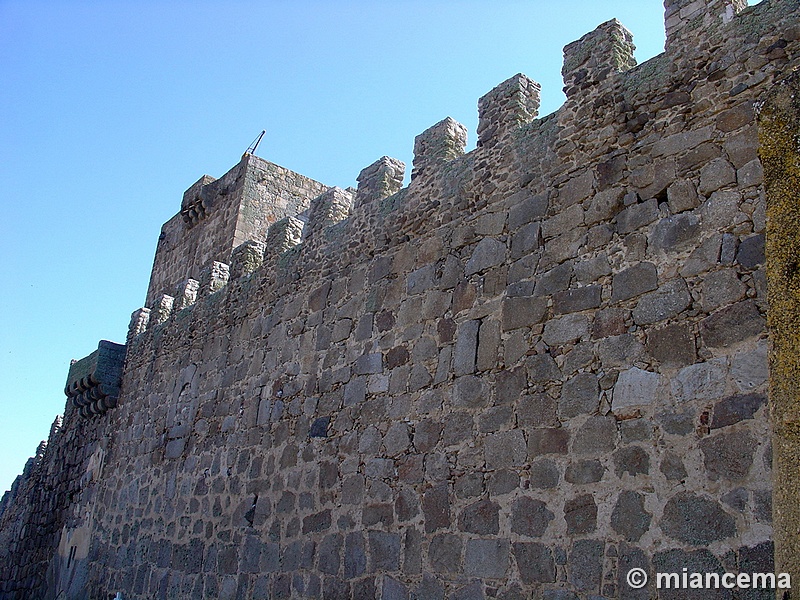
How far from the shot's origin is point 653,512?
11.8 feet

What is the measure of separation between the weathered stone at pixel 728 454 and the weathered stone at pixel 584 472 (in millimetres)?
581

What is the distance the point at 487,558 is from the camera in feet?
14.1

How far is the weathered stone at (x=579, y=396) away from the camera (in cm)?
406

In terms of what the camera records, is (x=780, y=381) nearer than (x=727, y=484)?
Yes

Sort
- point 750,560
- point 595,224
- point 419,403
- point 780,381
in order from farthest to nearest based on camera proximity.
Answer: point 419,403 < point 595,224 < point 750,560 < point 780,381

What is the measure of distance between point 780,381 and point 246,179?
11.4m

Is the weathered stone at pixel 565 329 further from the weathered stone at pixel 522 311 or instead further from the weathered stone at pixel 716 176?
the weathered stone at pixel 716 176

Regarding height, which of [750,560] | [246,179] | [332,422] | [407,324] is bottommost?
[750,560]

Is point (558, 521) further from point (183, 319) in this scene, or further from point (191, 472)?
point (183, 319)

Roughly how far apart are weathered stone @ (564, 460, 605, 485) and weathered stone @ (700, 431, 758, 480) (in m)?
0.58

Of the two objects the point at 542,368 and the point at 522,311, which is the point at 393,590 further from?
the point at 522,311

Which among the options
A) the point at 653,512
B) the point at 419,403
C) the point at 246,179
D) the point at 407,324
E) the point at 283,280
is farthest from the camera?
the point at 246,179

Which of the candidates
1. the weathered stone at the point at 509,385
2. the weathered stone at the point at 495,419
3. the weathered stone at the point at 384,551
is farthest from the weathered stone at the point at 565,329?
the weathered stone at the point at 384,551

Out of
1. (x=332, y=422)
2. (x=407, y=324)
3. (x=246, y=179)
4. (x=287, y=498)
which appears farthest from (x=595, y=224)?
(x=246, y=179)
